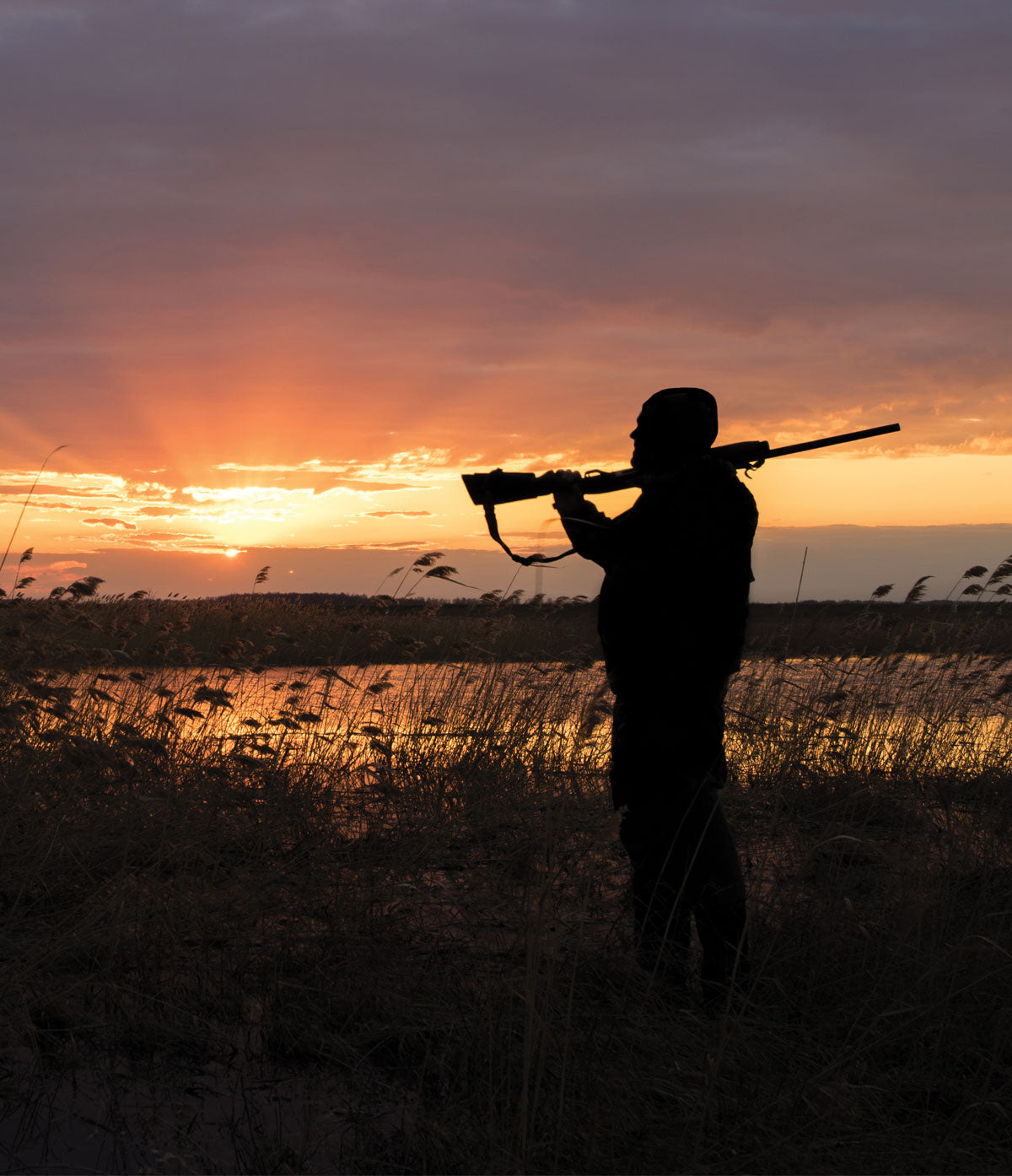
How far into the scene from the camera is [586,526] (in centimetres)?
302

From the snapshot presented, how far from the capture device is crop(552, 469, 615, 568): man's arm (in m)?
2.99

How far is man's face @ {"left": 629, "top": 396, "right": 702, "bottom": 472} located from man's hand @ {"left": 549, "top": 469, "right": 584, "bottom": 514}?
0.79 feet

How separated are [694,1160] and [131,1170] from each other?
4.30 ft

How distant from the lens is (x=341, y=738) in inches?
264

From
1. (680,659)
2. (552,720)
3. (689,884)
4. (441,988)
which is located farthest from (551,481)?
(552,720)

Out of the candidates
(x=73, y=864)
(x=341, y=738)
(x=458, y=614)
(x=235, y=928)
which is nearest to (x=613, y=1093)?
(x=235, y=928)

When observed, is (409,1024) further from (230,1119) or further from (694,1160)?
(694,1160)

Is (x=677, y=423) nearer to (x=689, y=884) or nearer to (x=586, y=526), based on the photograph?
(x=586, y=526)

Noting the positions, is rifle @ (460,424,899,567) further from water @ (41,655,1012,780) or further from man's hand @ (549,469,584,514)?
water @ (41,655,1012,780)

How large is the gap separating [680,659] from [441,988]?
4.25 feet

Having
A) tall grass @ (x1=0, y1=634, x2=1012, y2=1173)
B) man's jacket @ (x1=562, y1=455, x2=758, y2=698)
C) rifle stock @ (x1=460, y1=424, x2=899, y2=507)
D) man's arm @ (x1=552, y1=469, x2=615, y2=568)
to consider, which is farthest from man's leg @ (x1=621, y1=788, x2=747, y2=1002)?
rifle stock @ (x1=460, y1=424, x2=899, y2=507)

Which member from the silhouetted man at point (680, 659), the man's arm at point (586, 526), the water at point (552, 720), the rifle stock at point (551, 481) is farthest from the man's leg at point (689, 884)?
the water at point (552, 720)

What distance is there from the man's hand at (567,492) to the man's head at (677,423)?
0.26 m

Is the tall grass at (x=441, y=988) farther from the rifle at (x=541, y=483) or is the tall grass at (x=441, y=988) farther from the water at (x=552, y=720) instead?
the rifle at (x=541, y=483)
